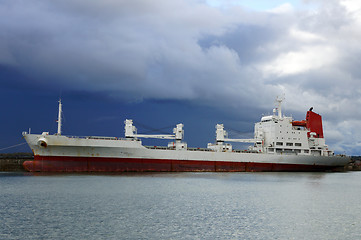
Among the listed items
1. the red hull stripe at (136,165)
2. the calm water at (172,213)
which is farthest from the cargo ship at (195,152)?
the calm water at (172,213)

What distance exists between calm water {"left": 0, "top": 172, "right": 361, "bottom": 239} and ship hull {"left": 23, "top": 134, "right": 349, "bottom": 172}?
9716 millimetres

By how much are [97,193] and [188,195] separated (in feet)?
18.1

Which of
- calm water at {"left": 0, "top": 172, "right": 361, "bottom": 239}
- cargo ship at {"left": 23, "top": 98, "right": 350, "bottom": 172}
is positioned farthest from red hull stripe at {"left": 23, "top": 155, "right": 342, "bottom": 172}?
calm water at {"left": 0, "top": 172, "right": 361, "bottom": 239}

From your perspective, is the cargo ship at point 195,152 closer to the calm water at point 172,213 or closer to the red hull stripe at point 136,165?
the red hull stripe at point 136,165

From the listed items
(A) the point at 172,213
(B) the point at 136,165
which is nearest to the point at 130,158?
(B) the point at 136,165

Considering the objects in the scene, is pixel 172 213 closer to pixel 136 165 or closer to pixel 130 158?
pixel 130 158

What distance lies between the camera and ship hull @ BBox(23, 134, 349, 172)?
3177 cm

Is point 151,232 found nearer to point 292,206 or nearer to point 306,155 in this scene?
point 292,206

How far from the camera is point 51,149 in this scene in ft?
104

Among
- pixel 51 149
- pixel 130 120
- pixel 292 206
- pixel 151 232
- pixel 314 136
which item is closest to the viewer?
pixel 151 232

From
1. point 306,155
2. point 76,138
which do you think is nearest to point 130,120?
point 76,138

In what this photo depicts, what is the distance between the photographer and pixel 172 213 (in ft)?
49.3

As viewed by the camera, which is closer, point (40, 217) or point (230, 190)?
point (40, 217)

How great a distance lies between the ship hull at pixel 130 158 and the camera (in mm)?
31766
